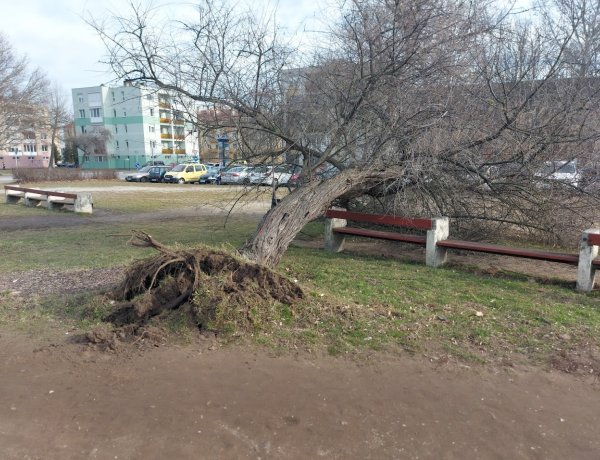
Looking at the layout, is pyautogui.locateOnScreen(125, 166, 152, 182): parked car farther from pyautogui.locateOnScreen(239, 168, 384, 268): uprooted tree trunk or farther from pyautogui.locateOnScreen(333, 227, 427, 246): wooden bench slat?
A: pyautogui.locateOnScreen(239, 168, 384, 268): uprooted tree trunk

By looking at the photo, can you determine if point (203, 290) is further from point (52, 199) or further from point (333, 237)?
point (52, 199)

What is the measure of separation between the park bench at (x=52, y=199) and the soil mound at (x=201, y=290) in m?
10.6

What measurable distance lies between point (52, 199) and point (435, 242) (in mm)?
13101

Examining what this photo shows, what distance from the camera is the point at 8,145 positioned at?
4484 centimetres

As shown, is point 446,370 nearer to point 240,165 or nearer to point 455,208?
point 455,208

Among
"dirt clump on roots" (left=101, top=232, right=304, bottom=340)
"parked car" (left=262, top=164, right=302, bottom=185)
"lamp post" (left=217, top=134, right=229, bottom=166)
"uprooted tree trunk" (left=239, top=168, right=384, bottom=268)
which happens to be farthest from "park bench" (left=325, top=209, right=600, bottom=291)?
"dirt clump on roots" (left=101, top=232, right=304, bottom=340)

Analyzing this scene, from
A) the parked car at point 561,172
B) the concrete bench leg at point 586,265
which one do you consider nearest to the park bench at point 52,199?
the parked car at point 561,172

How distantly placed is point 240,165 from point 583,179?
5.22m

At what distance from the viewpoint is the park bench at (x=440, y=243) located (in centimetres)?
550

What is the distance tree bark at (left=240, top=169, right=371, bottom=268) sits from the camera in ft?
18.8

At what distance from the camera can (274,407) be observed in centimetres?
306

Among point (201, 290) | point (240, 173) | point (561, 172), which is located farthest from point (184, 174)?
point (201, 290)

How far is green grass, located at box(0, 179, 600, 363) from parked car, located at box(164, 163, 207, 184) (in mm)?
28954

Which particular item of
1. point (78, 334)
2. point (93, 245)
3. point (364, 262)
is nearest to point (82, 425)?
point (78, 334)
